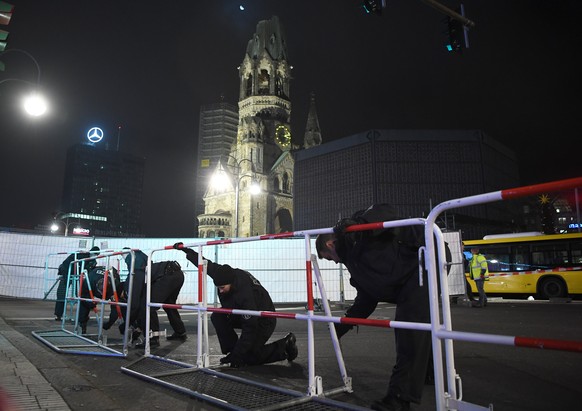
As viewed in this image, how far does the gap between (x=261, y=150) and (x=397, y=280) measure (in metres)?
77.0

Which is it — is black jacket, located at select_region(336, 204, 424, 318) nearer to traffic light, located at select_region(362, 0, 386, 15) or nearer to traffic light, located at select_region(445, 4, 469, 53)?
traffic light, located at select_region(362, 0, 386, 15)

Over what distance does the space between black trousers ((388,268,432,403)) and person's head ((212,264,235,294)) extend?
7.61ft

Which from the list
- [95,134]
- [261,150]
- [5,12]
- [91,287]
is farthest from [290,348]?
[261,150]

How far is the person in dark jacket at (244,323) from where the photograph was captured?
16.0 ft

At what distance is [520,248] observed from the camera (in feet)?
59.9

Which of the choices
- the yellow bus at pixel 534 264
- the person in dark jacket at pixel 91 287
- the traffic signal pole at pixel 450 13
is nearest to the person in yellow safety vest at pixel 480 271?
the yellow bus at pixel 534 264

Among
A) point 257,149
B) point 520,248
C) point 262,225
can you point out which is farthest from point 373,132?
point 520,248

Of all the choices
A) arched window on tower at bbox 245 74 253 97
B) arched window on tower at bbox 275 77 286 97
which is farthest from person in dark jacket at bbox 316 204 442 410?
arched window on tower at bbox 245 74 253 97

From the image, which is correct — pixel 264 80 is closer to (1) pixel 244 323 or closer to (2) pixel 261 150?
(2) pixel 261 150

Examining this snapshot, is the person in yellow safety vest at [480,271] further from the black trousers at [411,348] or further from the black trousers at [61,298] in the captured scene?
the black trousers at [61,298]

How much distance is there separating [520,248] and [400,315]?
17.7 meters

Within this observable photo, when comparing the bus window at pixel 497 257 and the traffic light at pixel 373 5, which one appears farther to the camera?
the bus window at pixel 497 257

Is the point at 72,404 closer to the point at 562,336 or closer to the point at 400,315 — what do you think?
the point at 400,315

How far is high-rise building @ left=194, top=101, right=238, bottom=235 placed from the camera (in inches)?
3915
